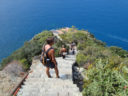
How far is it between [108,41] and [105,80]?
37.5 meters

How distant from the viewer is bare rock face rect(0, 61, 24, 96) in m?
6.39

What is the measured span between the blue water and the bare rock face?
20.6m

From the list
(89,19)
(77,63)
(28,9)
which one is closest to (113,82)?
(77,63)

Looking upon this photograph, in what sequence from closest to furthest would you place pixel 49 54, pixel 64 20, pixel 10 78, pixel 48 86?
pixel 49 54 → pixel 48 86 → pixel 10 78 → pixel 64 20

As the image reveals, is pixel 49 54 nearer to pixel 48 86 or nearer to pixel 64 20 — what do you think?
pixel 48 86

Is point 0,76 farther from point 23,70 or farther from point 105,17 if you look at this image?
point 105,17

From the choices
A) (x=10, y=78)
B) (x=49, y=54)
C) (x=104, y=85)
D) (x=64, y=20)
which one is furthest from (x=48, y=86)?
(x=64, y=20)

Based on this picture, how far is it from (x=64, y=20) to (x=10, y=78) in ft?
165

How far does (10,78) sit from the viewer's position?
737 cm

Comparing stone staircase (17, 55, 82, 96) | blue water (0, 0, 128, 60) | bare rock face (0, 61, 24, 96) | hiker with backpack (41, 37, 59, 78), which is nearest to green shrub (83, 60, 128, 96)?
stone staircase (17, 55, 82, 96)

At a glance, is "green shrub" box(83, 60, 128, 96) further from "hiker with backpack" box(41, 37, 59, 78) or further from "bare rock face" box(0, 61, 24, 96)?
"bare rock face" box(0, 61, 24, 96)

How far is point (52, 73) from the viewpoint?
21.1 ft

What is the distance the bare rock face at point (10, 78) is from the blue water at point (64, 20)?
20.6 meters

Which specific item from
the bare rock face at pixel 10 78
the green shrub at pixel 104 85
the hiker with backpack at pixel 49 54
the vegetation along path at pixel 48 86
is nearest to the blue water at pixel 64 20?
the bare rock face at pixel 10 78
